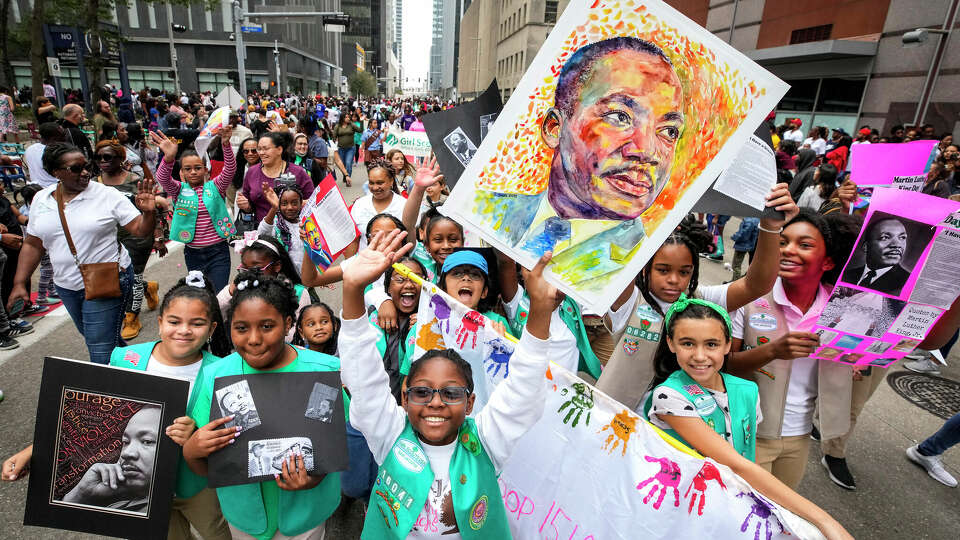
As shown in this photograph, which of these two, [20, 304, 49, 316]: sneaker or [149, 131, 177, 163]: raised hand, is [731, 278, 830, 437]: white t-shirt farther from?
[20, 304, 49, 316]: sneaker

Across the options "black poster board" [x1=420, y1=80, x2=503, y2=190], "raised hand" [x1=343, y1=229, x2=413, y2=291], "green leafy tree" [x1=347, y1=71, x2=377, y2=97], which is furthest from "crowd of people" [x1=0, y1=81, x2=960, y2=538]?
"green leafy tree" [x1=347, y1=71, x2=377, y2=97]

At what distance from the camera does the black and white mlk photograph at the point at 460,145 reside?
85.0 inches

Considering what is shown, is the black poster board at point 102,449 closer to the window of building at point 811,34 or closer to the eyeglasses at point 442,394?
the eyeglasses at point 442,394

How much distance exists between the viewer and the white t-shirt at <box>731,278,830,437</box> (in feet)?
8.54

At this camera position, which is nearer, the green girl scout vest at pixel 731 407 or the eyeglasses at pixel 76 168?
the green girl scout vest at pixel 731 407

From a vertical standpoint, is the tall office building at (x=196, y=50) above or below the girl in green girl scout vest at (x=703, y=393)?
above

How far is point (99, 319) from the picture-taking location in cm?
355

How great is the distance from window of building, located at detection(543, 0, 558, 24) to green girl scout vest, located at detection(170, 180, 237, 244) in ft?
166

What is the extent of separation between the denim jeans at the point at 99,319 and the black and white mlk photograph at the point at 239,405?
2318mm

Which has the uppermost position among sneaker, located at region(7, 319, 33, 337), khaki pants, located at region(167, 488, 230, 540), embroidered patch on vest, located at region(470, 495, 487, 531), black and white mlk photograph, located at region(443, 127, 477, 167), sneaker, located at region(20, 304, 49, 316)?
black and white mlk photograph, located at region(443, 127, 477, 167)

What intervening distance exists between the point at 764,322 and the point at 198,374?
281 cm

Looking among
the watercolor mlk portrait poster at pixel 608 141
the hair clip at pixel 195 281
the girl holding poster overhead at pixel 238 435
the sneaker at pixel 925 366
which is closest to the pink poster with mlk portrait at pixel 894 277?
the watercolor mlk portrait poster at pixel 608 141

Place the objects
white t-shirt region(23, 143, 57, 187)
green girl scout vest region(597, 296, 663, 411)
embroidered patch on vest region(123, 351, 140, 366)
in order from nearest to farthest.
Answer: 1. embroidered patch on vest region(123, 351, 140, 366)
2. green girl scout vest region(597, 296, 663, 411)
3. white t-shirt region(23, 143, 57, 187)

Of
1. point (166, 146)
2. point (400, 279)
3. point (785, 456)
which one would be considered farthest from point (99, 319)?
point (785, 456)
